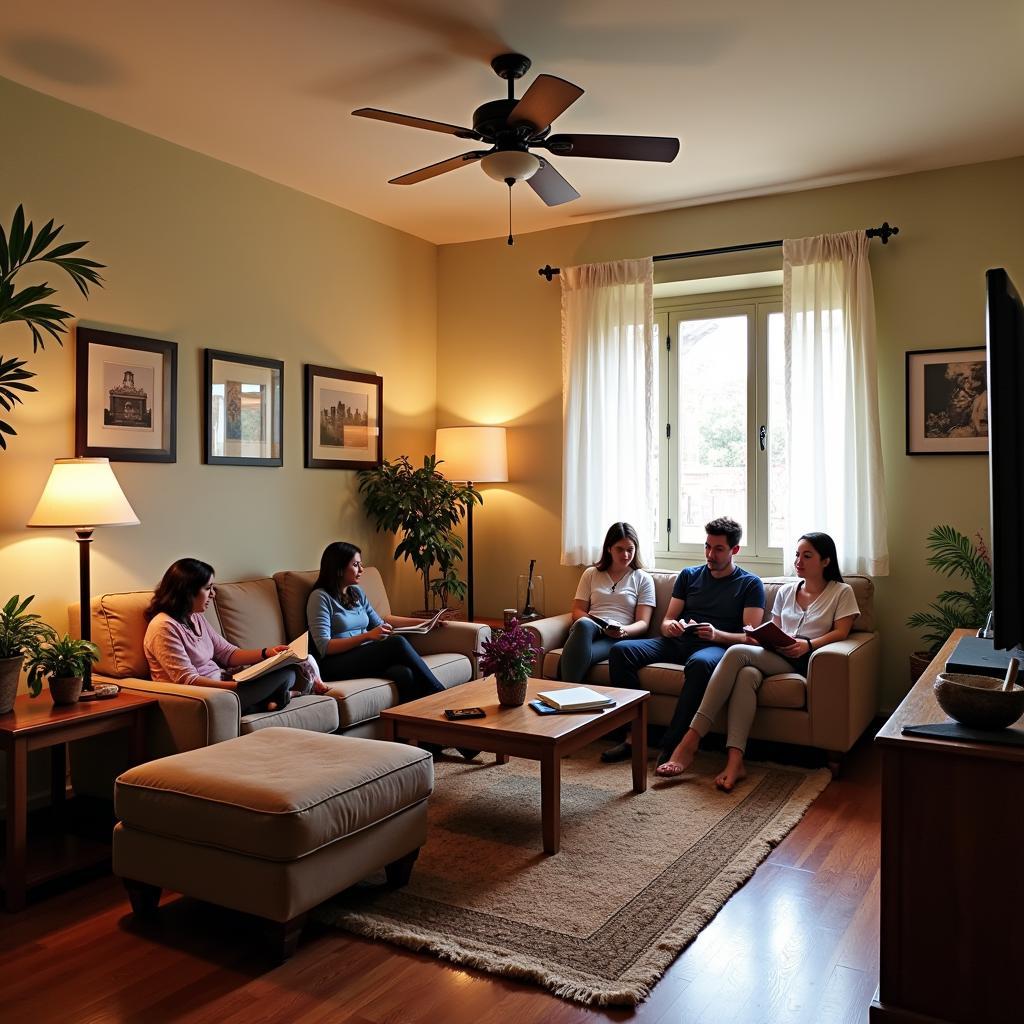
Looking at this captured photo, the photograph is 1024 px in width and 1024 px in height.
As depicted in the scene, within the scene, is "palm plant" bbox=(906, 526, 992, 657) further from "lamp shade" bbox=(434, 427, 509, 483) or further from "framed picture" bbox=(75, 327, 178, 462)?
"framed picture" bbox=(75, 327, 178, 462)

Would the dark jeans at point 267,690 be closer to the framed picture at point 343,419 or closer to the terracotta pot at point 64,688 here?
the terracotta pot at point 64,688

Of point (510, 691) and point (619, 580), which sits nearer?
point (510, 691)

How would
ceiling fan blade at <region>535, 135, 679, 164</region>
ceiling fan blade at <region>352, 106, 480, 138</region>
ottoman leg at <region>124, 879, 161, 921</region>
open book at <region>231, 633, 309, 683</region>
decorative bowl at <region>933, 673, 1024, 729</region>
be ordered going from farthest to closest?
open book at <region>231, 633, 309, 683</region> < ceiling fan blade at <region>535, 135, 679, 164</region> < ceiling fan blade at <region>352, 106, 480, 138</region> < ottoman leg at <region>124, 879, 161, 921</region> < decorative bowl at <region>933, 673, 1024, 729</region>

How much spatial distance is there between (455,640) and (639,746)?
4.17ft

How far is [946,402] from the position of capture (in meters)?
4.55

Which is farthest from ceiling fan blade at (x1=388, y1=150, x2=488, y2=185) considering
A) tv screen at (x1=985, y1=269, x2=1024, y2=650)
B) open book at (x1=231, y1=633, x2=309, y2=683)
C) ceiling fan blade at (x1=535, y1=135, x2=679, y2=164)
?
tv screen at (x1=985, y1=269, x2=1024, y2=650)

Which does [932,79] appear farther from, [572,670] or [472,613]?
[472,613]

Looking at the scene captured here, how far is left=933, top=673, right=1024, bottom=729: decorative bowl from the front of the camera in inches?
76.6

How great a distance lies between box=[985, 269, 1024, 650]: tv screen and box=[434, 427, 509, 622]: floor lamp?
3.81 meters

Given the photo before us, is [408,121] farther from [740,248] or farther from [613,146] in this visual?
[740,248]

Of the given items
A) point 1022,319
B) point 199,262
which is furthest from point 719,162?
point 1022,319

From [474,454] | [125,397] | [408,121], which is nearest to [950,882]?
[408,121]

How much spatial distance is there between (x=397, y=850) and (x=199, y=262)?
293cm

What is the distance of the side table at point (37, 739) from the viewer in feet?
9.24
